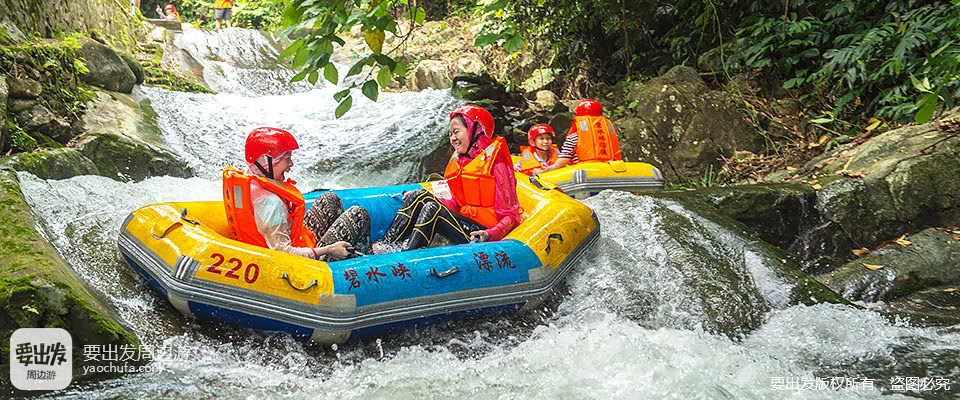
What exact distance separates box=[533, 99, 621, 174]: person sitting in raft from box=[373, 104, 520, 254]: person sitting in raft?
2567mm

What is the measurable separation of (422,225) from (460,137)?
634 mm

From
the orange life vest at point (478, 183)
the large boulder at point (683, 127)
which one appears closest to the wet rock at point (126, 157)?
the orange life vest at point (478, 183)

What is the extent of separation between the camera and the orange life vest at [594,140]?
644 cm

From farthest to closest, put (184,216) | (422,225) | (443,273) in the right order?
(422,225) < (184,216) < (443,273)

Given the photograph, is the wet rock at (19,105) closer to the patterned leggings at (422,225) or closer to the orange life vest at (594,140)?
the patterned leggings at (422,225)

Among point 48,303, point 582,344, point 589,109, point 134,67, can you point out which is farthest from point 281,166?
point 134,67

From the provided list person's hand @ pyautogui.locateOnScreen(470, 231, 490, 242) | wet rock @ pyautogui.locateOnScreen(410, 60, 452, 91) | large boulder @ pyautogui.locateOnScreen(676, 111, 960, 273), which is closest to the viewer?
person's hand @ pyautogui.locateOnScreen(470, 231, 490, 242)

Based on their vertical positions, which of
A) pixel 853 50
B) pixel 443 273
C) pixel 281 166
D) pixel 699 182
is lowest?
pixel 699 182

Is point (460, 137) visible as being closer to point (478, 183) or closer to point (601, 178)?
point (478, 183)

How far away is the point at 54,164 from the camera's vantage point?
4.75 metres

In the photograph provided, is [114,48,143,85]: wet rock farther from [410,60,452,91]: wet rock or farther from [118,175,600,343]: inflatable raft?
[410,60,452,91]: wet rock

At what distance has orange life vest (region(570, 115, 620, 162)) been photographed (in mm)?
6438

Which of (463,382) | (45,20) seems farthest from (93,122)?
(463,382)

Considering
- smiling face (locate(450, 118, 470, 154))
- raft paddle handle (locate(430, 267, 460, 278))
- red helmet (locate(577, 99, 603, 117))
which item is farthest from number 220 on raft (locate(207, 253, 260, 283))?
red helmet (locate(577, 99, 603, 117))
